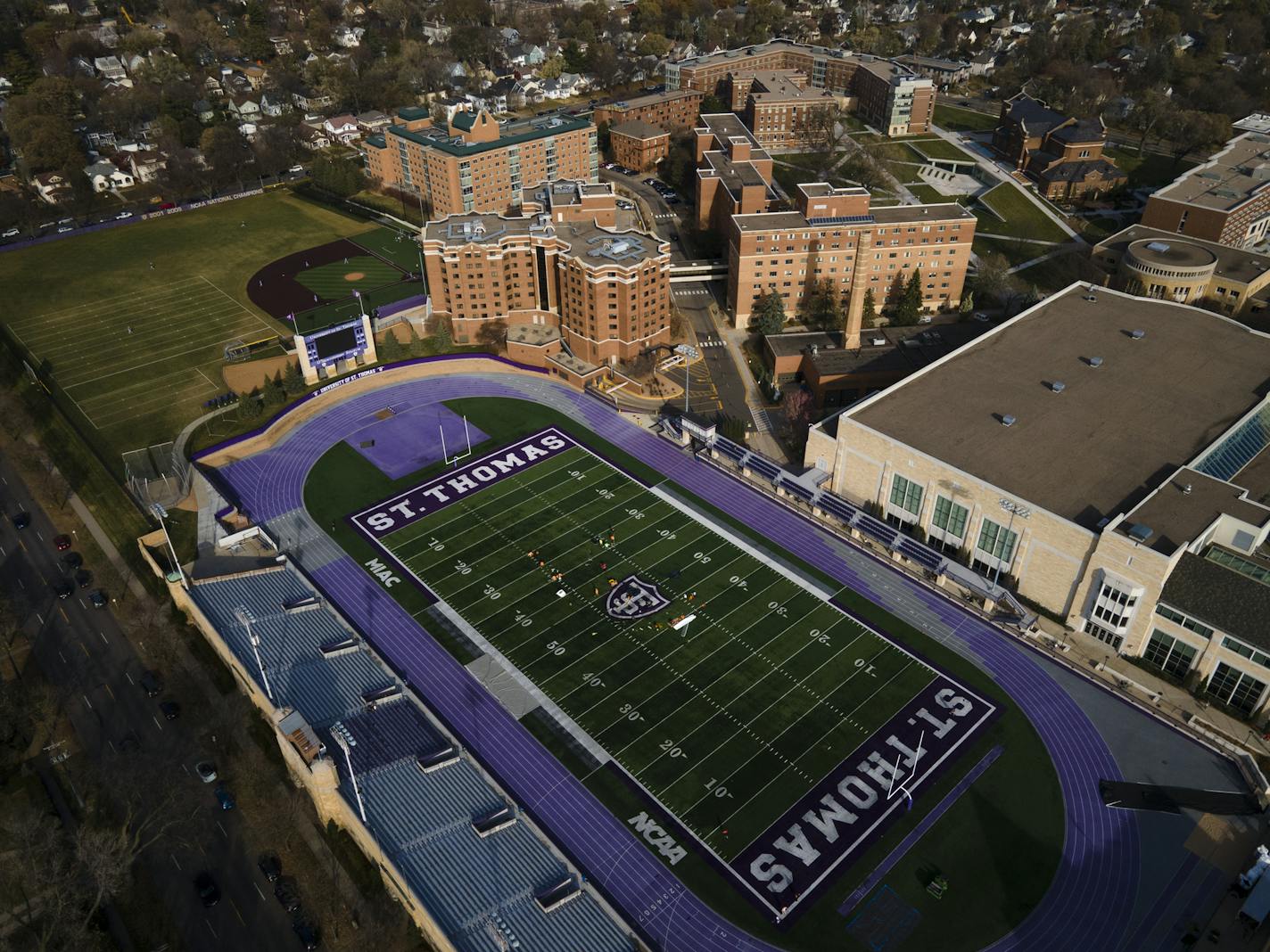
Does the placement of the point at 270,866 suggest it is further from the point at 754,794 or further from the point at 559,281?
the point at 559,281

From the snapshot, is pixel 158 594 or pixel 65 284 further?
pixel 65 284

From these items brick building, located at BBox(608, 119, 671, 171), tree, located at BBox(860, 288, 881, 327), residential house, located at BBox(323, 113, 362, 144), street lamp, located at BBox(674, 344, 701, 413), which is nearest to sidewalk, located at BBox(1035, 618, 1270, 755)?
street lamp, located at BBox(674, 344, 701, 413)

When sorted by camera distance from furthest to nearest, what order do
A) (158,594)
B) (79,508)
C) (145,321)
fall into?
1. (145,321)
2. (79,508)
3. (158,594)

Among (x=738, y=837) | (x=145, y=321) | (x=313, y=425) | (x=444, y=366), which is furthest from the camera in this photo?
(x=145, y=321)

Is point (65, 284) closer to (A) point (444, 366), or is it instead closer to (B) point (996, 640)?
(A) point (444, 366)

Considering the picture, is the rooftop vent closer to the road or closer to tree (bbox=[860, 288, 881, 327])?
tree (bbox=[860, 288, 881, 327])

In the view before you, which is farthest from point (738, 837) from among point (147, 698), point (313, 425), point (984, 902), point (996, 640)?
point (313, 425)
